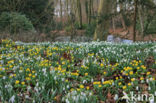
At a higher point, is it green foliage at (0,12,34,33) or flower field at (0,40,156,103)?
green foliage at (0,12,34,33)

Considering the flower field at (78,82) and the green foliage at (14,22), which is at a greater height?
the green foliage at (14,22)

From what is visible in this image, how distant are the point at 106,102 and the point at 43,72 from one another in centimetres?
148

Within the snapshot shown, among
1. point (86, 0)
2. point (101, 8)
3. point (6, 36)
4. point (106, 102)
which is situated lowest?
point (106, 102)

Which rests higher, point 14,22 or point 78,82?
point 14,22

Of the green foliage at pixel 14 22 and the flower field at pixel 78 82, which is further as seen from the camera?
the green foliage at pixel 14 22

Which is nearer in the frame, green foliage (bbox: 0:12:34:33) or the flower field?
the flower field

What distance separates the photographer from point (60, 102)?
2.53 metres

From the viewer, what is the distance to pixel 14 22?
12.0m

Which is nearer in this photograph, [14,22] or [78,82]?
[78,82]

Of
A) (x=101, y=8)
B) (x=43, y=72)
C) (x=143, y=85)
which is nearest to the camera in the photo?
(x=143, y=85)

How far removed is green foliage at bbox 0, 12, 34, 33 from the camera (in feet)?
39.3

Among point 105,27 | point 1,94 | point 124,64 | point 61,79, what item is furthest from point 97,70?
point 105,27

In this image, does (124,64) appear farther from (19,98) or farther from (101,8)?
(101,8)

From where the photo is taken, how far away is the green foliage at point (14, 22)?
1198cm
